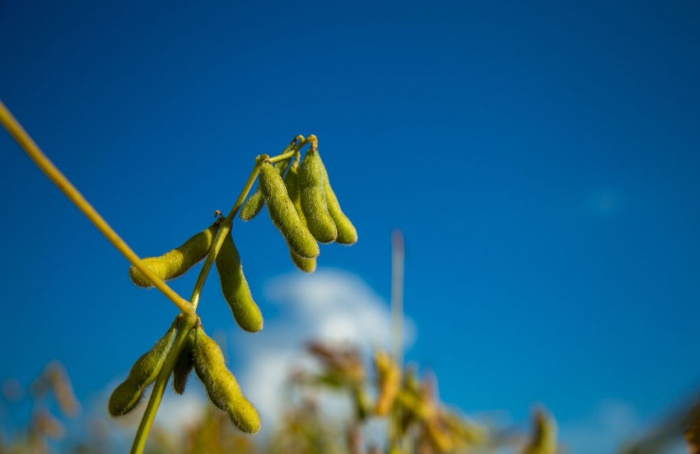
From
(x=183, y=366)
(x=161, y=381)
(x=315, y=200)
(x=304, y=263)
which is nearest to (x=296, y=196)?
(x=315, y=200)

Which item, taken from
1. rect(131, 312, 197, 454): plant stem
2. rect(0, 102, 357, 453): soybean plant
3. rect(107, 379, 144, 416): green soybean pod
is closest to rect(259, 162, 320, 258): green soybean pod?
rect(0, 102, 357, 453): soybean plant

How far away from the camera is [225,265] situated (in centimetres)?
227

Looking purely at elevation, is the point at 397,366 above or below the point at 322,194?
above

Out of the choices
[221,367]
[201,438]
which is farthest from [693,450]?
[201,438]

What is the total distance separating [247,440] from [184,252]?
587 centimetres

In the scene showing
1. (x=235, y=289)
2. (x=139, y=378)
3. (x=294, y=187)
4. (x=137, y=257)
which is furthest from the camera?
(x=294, y=187)

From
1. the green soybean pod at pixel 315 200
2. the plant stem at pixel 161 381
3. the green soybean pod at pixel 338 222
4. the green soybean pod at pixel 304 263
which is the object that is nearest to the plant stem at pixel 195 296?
the plant stem at pixel 161 381

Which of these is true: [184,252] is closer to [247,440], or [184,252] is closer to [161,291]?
[161,291]

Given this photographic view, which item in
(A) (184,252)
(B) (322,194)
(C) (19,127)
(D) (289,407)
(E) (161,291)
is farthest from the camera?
(D) (289,407)

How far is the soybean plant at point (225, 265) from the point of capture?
75.0 inches

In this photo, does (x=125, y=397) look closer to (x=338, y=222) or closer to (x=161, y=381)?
(x=161, y=381)

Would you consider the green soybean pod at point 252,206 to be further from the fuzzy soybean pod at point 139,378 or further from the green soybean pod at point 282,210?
the fuzzy soybean pod at point 139,378

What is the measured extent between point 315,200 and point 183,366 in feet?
2.56

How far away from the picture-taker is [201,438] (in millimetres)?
5219
